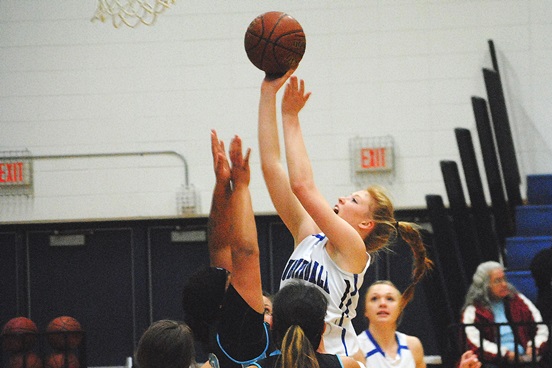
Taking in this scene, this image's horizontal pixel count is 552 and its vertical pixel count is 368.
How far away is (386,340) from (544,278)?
1.43m

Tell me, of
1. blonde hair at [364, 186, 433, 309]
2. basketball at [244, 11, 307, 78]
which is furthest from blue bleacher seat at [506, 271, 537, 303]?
basketball at [244, 11, 307, 78]

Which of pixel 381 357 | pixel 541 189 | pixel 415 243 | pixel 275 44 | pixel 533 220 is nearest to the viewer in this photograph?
pixel 275 44

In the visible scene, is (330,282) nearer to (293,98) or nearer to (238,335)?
(238,335)

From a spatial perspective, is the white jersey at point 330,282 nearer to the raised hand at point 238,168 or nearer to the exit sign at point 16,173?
the raised hand at point 238,168

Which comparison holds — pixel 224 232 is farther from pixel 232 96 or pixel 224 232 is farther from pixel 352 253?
pixel 232 96

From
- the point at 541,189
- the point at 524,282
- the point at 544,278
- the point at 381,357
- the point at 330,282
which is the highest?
the point at 541,189

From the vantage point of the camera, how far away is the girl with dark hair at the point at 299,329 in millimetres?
2658

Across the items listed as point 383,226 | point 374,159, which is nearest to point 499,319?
point 374,159

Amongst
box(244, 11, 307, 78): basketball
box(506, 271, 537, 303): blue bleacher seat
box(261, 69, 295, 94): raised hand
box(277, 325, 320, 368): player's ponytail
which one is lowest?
box(506, 271, 537, 303): blue bleacher seat

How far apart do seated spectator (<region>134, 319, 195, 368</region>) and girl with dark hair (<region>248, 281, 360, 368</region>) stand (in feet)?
0.89

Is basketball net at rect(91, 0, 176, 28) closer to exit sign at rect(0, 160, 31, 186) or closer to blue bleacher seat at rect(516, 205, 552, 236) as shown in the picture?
exit sign at rect(0, 160, 31, 186)

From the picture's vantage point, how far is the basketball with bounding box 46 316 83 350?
5877 mm

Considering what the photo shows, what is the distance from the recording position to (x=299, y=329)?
2703 mm

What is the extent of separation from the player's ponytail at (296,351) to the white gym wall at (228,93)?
17.1ft
